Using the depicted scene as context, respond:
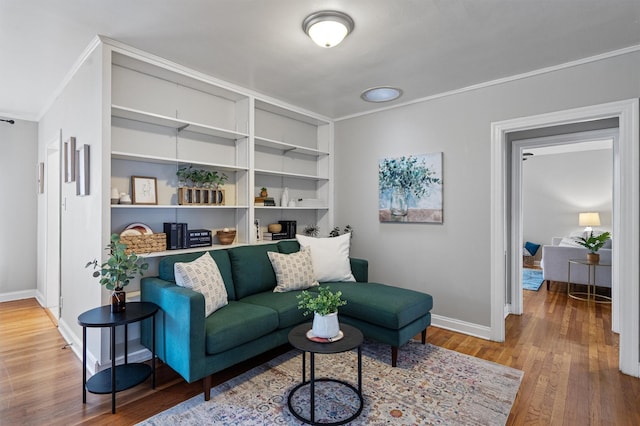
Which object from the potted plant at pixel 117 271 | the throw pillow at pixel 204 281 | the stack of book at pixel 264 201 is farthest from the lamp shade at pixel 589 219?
the potted plant at pixel 117 271

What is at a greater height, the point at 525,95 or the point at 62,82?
the point at 62,82

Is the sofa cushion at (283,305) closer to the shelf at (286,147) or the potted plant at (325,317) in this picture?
the potted plant at (325,317)

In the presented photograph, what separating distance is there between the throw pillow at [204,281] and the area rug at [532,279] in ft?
16.8

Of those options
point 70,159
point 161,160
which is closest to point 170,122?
point 161,160

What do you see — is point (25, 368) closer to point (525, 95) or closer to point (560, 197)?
point (525, 95)

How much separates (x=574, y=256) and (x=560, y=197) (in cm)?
307

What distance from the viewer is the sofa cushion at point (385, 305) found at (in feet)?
8.51

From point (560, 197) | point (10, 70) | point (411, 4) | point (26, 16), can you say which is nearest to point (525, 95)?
point (411, 4)

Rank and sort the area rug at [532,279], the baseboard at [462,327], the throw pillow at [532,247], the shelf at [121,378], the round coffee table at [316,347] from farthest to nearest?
the throw pillow at [532,247], the area rug at [532,279], the baseboard at [462,327], the shelf at [121,378], the round coffee table at [316,347]

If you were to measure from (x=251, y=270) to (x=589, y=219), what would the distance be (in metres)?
7.30

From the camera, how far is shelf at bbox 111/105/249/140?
103 inches

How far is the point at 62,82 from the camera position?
3262mm

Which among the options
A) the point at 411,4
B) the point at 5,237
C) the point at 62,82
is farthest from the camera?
the point at 5,237

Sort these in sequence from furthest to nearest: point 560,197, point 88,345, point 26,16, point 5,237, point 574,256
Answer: point 560,197
point 574,256
point 5,237
point 88,345
point 26,16
